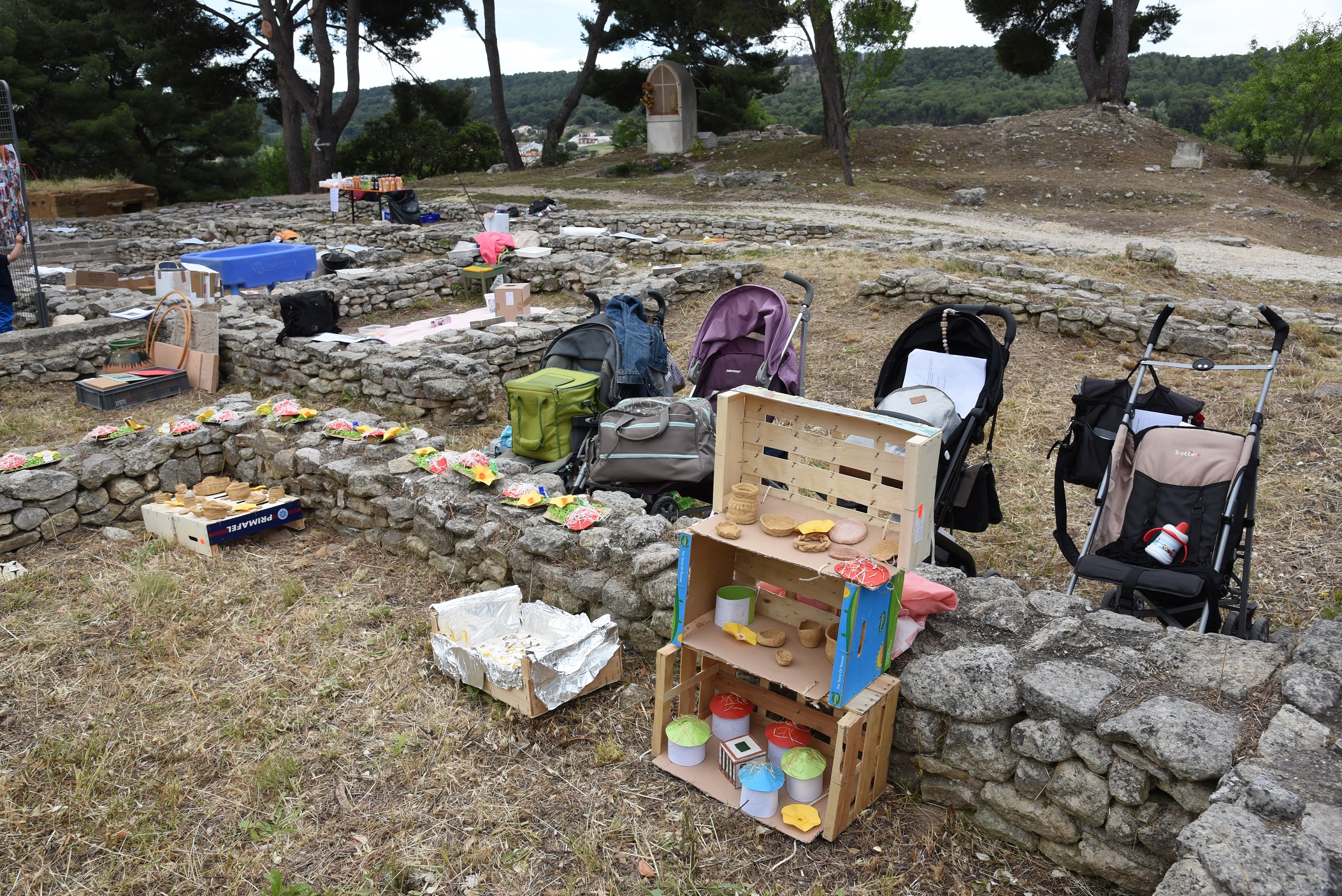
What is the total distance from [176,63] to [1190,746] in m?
30.5

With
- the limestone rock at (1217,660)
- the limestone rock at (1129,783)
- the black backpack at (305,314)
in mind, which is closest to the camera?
the limestone rock at (1129,783)

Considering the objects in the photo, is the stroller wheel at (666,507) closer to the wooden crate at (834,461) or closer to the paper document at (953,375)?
the wooden crate at (834,461)

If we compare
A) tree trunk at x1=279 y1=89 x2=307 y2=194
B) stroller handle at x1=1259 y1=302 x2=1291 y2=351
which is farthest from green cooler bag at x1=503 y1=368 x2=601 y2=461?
tree trunk at x1=279 y1=89 x2=307 y2=194

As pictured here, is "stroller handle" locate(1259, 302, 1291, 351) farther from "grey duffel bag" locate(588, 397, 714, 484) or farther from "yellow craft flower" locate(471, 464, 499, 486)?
"yellow craft flower" locate(471, 464, 499, 486)

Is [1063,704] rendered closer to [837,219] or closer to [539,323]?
[539,323]

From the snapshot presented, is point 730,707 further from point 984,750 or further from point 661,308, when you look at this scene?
point 661,308

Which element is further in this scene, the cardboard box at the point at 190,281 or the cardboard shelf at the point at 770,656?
the cardboard box at the point at 190,281

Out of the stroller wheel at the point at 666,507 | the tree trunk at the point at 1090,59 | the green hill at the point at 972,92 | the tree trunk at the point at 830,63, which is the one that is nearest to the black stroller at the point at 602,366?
the stroller wheel at the point at 666,507

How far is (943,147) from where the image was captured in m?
25.2

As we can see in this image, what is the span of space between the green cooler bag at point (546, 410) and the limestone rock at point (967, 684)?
2.94 meters

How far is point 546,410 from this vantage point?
17.5ft

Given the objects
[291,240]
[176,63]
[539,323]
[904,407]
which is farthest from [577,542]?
[176,63]

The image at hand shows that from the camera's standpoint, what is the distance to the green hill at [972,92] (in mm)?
42281

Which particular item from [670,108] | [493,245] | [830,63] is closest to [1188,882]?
[493,245]
